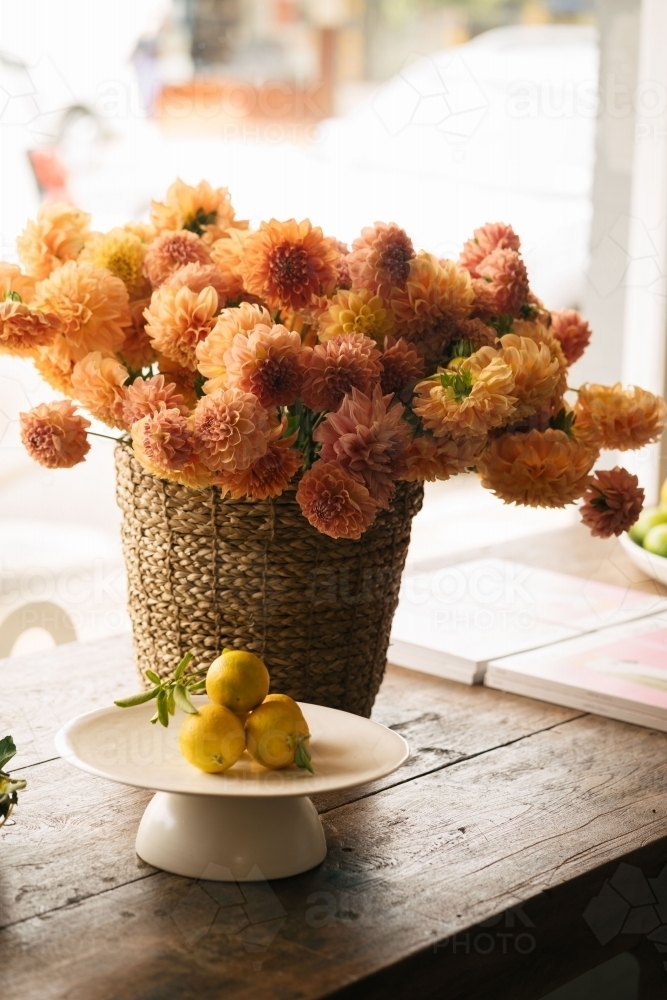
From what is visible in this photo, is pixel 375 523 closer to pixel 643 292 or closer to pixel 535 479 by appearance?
pixel 535 479

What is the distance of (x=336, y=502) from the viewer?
79 centimetres

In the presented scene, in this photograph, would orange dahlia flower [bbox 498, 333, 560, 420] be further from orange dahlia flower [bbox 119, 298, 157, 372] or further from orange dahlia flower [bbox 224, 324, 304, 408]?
orange dahlia flower [bbox 119, 298, 157, 372]

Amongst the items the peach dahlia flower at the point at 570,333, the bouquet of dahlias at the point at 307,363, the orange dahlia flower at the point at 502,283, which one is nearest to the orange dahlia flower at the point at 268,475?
the bouquet of dahlias at the point at 307,363

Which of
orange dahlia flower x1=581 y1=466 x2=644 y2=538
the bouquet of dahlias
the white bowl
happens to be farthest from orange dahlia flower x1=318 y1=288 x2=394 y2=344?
the white bowl

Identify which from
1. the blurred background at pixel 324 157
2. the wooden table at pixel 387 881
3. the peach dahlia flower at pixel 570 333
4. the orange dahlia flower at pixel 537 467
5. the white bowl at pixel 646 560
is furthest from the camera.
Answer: the blurred background at pixel 324 157

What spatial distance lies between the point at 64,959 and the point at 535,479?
1.52ft

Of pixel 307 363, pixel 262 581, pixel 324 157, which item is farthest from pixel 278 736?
pixel 324 157

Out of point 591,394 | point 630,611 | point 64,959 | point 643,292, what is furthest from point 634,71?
point 64,959

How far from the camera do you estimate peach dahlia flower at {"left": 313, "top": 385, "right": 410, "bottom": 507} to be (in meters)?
0.80

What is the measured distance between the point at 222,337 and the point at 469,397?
17 cm

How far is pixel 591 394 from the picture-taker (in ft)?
3.17

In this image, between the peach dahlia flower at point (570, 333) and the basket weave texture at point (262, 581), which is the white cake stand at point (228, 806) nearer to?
the basket weave texture at point (262, 581)

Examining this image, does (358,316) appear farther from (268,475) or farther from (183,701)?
(183,701)

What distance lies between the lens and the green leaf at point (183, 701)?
80 centimetres
